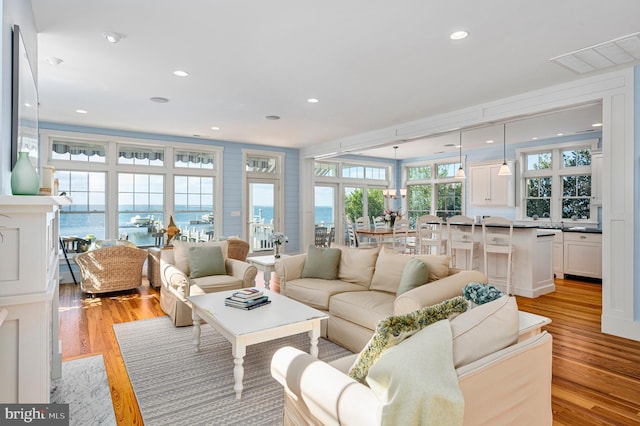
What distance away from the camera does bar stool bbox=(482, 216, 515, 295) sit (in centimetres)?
513

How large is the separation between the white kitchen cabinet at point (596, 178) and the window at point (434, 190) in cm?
281

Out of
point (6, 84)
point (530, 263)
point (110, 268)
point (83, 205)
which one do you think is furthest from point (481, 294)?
point (83, 205)

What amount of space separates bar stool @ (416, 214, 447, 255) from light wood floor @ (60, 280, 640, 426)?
63.0 inches

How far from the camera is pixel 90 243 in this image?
239 inches

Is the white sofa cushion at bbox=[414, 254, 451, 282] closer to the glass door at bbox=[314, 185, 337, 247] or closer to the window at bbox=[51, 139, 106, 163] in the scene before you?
the glass door at bbox=[314, 185, 337, 247]

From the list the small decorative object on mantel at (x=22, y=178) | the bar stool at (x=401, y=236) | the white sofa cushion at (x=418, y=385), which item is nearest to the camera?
the white sofa cushion at (x=418, y=385)

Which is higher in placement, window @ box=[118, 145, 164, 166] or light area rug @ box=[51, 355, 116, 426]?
window @ box=[118, 145, 164, 166]

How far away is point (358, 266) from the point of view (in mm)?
3857

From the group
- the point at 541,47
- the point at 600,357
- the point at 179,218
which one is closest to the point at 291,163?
the point at 179,218

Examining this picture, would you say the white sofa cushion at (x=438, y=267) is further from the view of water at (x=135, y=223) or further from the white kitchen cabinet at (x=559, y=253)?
the view of water at (x=135, y=223)

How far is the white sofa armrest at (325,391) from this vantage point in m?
1.28

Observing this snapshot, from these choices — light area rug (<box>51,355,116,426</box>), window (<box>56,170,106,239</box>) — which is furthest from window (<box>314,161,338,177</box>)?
light area rug (<box>51,355,116,426</box>)

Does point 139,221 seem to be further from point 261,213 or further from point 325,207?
point 325,207

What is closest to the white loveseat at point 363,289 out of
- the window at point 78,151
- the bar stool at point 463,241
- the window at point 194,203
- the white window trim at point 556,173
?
the bar stool at point 463,241
